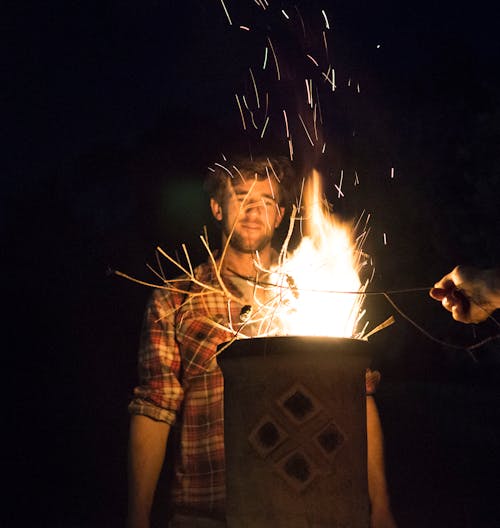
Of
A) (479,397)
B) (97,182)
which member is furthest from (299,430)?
(97,182)

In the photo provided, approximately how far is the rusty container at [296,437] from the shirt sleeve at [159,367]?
0.90m

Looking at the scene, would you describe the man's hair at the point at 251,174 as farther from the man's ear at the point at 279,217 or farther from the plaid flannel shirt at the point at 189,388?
the plaid flannel shirt at the point at 189,388

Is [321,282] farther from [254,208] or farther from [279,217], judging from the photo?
[279,217]

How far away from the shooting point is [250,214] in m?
3.43

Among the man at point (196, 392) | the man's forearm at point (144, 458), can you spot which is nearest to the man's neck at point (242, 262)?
the man at point (196, 392)

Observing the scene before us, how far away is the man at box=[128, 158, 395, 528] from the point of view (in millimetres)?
2988

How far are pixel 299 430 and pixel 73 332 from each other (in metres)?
8.68

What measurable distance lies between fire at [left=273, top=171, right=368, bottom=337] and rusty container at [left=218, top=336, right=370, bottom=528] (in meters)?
0.27

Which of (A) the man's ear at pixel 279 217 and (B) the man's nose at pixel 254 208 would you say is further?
(A) the man's ear at pixel 279 217

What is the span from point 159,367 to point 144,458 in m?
0.42

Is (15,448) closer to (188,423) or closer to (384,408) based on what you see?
(384,408)

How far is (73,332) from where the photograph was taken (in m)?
10.3

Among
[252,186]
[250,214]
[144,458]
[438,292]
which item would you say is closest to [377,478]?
[438,292]

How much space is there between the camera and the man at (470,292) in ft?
8.20
